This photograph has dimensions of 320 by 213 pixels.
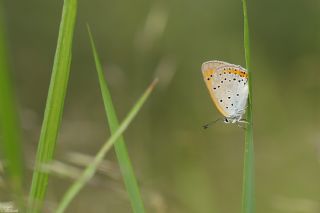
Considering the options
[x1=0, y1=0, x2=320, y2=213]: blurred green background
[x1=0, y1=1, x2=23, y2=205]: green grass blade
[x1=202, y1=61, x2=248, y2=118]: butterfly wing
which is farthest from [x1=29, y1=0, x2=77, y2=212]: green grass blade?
[x1=0, y1=0, x2=320, y2=213]: blurred green background

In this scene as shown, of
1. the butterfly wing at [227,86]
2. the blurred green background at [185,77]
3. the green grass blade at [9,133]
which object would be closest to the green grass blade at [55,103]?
the green grass blade at [9,133]

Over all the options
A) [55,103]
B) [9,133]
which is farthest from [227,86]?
[9,133]

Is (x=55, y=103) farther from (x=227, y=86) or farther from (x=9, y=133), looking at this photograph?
(x=227, y=86)

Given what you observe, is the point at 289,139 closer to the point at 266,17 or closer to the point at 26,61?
the point at 266,17

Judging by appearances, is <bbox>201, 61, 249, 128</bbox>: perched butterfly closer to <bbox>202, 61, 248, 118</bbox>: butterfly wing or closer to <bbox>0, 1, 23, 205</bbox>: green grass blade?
<bbox>202, 61, 248, 118</bbox>: butterfly wing

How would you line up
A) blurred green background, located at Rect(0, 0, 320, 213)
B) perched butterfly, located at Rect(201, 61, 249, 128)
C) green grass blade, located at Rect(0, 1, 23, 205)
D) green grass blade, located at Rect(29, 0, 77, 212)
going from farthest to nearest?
1. blurred green background, located at Rect(0, 0, 320, 213)
2. perched butterfly, located at Rect(201, 61, 249, 128)
3. green grass blade, located at Rect(29, 0, 77, 212)
4. green grass blade, located at Rect(0, 1, 23, 205)
